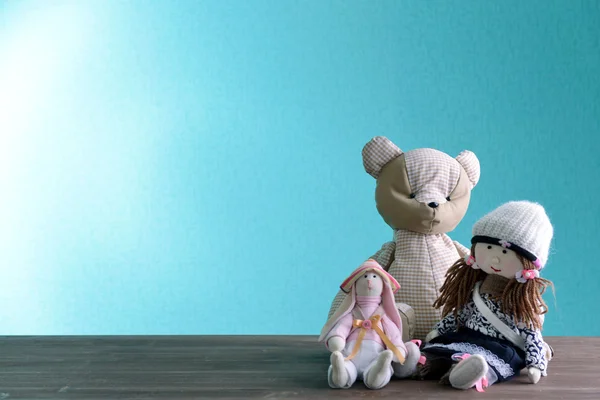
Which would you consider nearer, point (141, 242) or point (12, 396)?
point (12, 396)

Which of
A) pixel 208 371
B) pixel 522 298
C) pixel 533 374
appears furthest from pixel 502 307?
pixel 208 371

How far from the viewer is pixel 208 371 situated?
1831 millimetres

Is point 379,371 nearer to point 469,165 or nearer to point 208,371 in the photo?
point 208,371

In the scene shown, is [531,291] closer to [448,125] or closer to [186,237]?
[448,125]

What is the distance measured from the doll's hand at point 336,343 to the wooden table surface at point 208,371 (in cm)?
9

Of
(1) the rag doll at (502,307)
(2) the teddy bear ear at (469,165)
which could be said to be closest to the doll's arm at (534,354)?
(1) the rag doll at (502,307)

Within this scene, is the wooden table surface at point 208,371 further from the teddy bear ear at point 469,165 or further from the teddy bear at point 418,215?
the teddy bear ear at point 469,165

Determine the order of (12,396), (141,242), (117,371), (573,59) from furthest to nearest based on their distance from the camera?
1. (141,242)
2. (573,59)
3. (117,371)
4. (12,396)

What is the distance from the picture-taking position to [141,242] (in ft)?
10.9

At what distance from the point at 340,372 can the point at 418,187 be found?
583 mm

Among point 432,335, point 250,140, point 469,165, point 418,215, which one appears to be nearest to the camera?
point 432,335

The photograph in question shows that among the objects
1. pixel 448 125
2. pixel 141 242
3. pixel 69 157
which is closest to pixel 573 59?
pixel 448 125

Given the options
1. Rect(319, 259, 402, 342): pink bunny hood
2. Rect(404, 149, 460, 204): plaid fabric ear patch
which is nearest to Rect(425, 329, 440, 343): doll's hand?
Rect(319, 259, 402, 342): pink bunny hood

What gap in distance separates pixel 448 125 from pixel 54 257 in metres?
1.78
